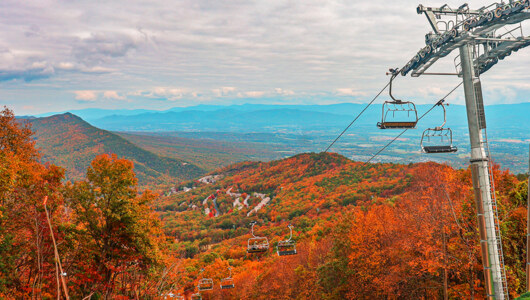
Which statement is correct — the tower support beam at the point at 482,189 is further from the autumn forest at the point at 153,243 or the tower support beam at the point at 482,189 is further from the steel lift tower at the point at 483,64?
the autumn forest at the point at 153,243

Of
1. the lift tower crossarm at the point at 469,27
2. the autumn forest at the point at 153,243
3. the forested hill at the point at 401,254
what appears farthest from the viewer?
the forested hill at the point at 401,254

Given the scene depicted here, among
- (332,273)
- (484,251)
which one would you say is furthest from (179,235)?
(484,251)

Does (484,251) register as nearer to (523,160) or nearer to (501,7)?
(501,7)

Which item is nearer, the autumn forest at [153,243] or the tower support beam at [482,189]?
the tower support beam at [482,189]

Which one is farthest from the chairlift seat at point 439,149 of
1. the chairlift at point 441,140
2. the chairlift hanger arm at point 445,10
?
the chairlift hanger arm at point 445,10

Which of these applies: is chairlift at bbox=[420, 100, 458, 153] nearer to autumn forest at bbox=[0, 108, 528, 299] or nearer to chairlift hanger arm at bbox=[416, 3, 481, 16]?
chairlift hanger arm at bbox=[416, 3, 481, 16]

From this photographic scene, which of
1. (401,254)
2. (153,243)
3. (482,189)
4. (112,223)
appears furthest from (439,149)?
(112,223)

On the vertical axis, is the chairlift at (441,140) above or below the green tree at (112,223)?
above

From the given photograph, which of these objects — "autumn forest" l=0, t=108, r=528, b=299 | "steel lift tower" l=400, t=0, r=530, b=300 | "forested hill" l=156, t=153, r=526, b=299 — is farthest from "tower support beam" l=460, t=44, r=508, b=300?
"autumn forest" l=0, t=108, r=528, b=299
